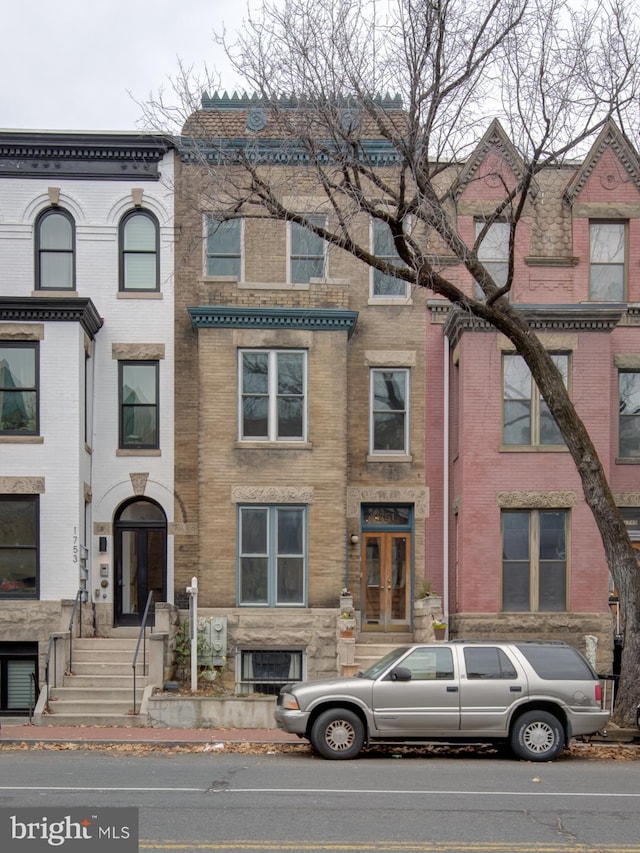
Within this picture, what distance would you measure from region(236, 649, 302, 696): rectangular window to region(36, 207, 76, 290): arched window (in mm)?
8449

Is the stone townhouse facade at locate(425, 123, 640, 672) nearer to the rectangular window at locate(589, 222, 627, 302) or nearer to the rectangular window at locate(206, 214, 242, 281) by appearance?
the rectangular window at locate(589, 222, 627, 302)

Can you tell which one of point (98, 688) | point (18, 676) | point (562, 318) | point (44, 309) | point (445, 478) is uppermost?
point (44, 309)

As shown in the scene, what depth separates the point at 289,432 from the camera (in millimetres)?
21438

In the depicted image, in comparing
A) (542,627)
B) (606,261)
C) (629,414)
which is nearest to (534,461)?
(629,414)

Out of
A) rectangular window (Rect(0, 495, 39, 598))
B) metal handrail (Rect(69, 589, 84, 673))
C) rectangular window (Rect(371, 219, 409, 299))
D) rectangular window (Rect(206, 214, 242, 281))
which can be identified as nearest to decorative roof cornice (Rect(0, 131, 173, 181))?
rectangular window (Rect(206, 214, 242, 281))

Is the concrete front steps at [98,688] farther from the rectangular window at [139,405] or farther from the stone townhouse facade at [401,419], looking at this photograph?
the rectangular window at [139,405]

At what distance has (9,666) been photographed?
20266 millimetres

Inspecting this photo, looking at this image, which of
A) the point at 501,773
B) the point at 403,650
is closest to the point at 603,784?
the point at 501,773

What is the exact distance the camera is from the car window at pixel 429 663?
1352cm

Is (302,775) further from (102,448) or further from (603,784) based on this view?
(102,448)

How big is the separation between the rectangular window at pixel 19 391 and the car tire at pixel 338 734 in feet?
32.0

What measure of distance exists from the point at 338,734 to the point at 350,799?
2.97 m

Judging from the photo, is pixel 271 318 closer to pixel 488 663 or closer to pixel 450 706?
pixel 488 663

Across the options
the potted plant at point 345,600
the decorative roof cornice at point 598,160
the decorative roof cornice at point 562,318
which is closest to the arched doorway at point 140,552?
the potted plant at point 345,600
